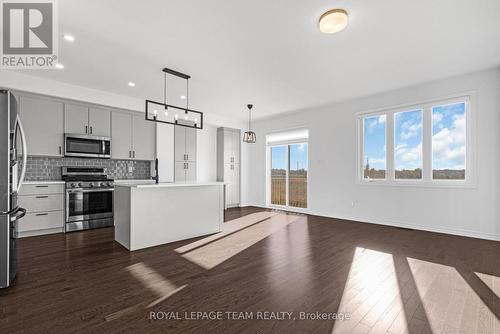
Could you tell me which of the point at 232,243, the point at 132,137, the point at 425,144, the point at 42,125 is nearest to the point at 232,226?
the point at 232,243

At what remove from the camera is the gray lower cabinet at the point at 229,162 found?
23.1 feet

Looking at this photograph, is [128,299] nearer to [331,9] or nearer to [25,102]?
[331,9]

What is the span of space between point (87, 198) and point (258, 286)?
398 cm

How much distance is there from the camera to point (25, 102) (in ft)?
13.2

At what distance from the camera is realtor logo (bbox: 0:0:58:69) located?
2.43 meters

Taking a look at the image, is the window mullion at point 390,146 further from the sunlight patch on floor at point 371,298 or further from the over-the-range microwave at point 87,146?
the over-the-range microwave at point 87,146

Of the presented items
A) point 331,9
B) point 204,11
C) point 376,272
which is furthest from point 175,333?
point 331,9

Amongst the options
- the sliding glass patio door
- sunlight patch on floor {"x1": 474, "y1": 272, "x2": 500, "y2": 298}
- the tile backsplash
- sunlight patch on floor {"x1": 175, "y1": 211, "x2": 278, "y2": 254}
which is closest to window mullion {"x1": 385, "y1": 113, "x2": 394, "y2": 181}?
the sliding glass patio door

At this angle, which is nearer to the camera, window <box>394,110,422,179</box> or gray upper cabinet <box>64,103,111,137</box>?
gray upper cabinet <box>64,103,111,137</box>

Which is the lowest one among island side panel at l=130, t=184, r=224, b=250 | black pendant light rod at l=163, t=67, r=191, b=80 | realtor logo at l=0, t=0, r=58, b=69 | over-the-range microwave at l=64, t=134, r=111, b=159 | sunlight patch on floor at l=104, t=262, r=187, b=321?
sunlight patch on floor at l=104, t=262, r=187, b=321

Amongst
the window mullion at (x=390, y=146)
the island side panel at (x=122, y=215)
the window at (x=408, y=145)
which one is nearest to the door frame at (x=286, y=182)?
the window mullion at (x=390, y=146)

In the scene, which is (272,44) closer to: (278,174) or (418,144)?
(418,144)

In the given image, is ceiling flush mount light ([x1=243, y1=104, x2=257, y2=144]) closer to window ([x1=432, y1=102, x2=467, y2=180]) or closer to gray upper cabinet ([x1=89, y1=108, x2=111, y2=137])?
gray upper cabinet ([x1=89, y1=108, x2=111, y2=137])

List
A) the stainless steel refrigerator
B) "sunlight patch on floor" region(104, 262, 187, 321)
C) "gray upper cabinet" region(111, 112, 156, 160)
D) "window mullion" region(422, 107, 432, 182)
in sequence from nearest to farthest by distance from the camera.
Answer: "sunlight patch on floor" region(104, 262, 187, 321), the stainless steel refrigerator, "window mullion" region(422, 107, 432, 182), "gray upper cabinet" region(111, 112, 156, 160)
